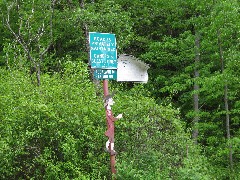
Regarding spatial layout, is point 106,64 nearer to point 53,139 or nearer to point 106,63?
point 106,63

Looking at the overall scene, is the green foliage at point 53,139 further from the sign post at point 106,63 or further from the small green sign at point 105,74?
the small green sign at point 105,74

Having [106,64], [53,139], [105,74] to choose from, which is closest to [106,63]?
[106,64]

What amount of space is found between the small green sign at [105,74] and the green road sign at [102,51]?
0.06m

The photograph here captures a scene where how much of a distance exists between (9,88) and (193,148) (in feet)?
13.3

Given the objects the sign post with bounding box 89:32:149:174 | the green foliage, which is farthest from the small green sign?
the green foliage

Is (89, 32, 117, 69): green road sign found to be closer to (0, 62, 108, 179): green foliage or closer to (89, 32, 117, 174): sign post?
(89, 32, 117, 174): sign post

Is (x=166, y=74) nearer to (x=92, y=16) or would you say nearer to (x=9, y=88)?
(x=92, y=16)

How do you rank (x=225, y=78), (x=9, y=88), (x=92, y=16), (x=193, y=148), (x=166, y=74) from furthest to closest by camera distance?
1. (x=166, y=74)
2. (x=92, y=16)
3. (x=225, y=78)
4. (x=9, y=88)
5. (x=193, y=148)

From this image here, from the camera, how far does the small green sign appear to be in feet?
21.3

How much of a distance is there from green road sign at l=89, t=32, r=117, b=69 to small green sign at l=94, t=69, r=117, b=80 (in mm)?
56

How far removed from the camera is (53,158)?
706 cm

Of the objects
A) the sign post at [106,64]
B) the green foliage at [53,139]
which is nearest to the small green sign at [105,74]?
the sign post at [106,64]

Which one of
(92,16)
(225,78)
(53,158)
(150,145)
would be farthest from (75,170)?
(92,16)

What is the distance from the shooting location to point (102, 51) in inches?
259
